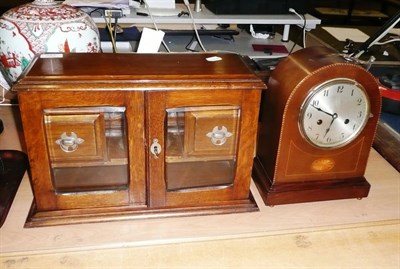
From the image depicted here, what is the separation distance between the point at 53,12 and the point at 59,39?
6cm

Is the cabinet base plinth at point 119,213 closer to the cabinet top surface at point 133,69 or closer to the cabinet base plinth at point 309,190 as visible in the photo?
the cabinet base plinth at point 309,190

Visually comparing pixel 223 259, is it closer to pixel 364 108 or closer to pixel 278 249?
pixel 278 249

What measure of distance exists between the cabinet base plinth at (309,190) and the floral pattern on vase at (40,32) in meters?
0.48

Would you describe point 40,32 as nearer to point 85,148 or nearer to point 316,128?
point 85,148

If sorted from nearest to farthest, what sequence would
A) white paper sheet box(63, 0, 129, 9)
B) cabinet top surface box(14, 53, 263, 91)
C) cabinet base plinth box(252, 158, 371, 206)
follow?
cabinet top surface box(14, 53, 263, 91)
cabinet base plinth box(252, 158, 371, 206)
white paper sheet box(63, 0, 129, 9)

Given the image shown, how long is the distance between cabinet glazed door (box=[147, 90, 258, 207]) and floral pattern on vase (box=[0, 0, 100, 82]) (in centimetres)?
30

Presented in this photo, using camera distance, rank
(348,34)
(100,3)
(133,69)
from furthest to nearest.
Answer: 1. (348,34)
2. (100,3)
3. (133,69)

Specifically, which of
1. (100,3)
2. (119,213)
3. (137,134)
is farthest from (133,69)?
(100,3)

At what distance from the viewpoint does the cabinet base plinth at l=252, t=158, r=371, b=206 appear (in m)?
0.78

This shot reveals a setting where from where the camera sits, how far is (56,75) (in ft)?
2.07

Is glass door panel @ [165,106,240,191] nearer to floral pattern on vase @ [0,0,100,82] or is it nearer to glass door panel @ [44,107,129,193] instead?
glass door panel @ [44,107,129,193]

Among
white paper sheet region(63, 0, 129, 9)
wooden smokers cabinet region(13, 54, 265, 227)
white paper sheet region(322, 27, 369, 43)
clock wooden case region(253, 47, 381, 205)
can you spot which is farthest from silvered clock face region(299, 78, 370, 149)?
white paper sheet region(322, 27, 369, 43)

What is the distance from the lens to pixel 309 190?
2.60ft

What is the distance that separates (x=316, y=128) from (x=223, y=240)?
262 mm
